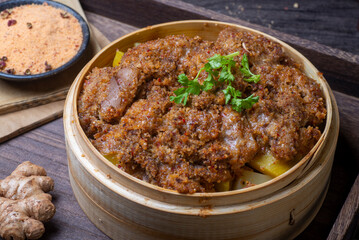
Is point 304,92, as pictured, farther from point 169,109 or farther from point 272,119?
point 169,109

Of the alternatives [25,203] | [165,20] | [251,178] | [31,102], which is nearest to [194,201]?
[251,178]

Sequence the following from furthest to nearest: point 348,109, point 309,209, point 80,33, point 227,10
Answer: point 227,10 → point 80,33 → point 348,109 → point 309,209

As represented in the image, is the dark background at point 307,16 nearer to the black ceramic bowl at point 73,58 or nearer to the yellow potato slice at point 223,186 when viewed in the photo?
the black ceramic bowl at point 73,58

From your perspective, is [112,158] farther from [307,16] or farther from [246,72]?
[307,16]

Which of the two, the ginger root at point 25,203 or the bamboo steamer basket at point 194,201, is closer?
the bamboo steamer basket at point 194,201

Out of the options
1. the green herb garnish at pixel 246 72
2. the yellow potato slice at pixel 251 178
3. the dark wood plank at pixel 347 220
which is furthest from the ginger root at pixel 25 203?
the dark wood plank at pixel 347 220

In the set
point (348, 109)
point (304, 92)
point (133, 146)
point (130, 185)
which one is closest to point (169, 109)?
point (133, 146)

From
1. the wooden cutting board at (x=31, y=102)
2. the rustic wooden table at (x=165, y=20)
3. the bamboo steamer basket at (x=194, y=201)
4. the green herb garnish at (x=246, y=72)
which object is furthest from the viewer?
the wooden cutting board at (x=31, y=102)
